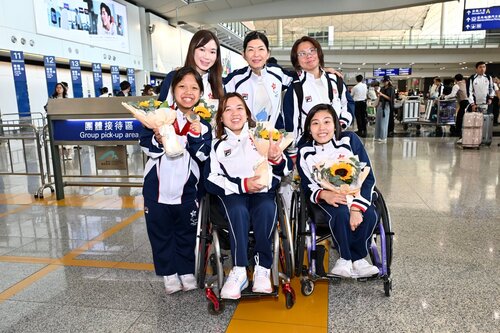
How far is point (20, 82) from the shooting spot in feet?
39.1

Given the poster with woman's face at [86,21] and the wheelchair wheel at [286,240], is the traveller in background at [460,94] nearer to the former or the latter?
the wheelchair wheel at [286,240]

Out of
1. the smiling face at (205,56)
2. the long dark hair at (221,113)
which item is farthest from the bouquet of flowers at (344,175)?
the smiling face at (205,56)

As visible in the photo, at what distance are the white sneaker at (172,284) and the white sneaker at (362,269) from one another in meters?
1.06

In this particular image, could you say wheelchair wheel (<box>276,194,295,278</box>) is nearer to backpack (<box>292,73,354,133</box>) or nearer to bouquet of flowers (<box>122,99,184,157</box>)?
bouquet of flowers (<box>122,99,184,157</box>)

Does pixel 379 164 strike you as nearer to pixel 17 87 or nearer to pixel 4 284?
pixel 4 284

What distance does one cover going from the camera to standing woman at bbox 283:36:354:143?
2615mm

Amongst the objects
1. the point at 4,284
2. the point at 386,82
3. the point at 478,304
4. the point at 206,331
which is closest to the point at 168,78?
the point at 206,331

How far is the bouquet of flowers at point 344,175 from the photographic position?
2121mm

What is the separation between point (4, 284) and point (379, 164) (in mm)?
5428

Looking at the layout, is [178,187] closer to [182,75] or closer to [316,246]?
[182,75]

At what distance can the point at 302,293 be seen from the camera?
2238 mm

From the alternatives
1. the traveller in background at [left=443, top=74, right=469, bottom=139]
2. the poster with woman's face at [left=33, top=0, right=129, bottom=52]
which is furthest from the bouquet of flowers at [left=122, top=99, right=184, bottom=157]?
the poster with woman's face at [left=33, top=0, right=129, bottom=52]

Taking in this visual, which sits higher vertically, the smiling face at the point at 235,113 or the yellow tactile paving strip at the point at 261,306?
the smiling face at the point at 235,113

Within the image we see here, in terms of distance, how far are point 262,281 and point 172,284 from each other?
1.99ft
